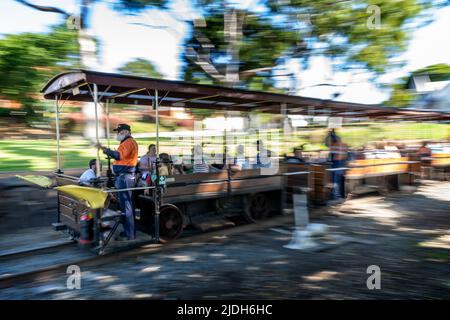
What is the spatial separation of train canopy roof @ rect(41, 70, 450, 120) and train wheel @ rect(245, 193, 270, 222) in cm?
210

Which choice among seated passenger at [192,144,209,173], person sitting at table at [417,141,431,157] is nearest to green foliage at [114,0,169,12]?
seated passenger at [192,144,209,173]

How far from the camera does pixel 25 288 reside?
15.4ft

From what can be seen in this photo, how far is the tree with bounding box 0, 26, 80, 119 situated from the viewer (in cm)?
1066

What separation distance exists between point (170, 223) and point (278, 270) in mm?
2316

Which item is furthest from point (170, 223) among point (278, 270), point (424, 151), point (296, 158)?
point (424, 151)

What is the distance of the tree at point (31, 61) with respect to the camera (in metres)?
10.7

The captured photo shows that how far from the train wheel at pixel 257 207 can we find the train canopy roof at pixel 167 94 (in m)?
2.10

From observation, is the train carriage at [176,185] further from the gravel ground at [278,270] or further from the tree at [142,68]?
the tree at [142,68]

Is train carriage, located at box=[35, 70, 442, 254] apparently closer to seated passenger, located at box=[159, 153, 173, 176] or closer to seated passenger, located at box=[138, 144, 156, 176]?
seated passenger, located at box=[159, 153, 173, 176]

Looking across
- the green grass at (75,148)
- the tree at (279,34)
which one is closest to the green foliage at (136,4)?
the tree at (279,34)

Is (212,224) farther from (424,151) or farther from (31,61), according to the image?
(424,151)

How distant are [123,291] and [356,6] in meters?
13.0
